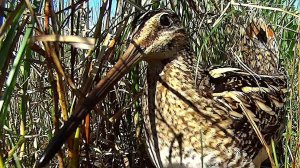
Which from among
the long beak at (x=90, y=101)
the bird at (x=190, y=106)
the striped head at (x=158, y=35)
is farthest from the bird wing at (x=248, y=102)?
the long beak at (x=90, y=101)

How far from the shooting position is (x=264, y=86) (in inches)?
88.7

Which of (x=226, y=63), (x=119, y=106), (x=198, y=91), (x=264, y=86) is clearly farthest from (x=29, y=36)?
(x=226, y=63)

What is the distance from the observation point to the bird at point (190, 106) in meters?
1.92

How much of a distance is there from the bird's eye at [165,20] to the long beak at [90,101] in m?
0.19

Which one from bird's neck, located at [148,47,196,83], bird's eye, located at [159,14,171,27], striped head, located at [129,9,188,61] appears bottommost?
bird's neck, located at [148,47,196,83]

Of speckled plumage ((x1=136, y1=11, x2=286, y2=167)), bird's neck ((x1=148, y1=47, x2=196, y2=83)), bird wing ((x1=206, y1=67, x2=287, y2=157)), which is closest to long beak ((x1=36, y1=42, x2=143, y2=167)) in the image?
speckled plumage ((x1=136, y1=11, x2=286, y2=167))

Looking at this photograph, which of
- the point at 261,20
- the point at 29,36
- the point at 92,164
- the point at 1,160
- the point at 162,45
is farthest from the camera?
the point at 261,20

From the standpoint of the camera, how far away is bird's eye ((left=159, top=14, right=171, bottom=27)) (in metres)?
1.92

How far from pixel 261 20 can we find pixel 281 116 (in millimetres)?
431

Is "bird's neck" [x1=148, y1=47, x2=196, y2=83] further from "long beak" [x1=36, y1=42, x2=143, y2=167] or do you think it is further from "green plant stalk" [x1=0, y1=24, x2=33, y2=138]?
"green plant stalk" [x1=0, y1=24, x2=33, y2=138]

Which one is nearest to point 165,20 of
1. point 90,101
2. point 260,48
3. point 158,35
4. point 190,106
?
point 158,35

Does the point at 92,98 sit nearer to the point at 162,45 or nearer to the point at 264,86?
the point at 162,45

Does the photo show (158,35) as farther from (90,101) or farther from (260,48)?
(260,48)

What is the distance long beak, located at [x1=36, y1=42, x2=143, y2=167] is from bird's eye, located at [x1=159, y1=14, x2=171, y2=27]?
0.19 meters
